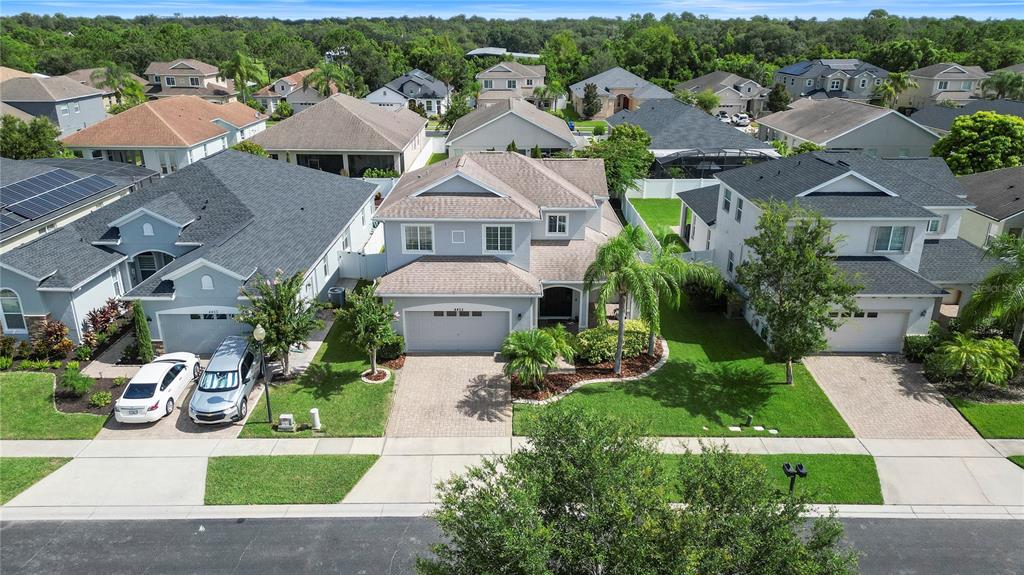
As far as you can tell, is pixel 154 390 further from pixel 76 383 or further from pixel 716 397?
pixel 716 397

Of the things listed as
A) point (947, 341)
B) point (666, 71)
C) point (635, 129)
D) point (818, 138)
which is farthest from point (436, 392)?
point (666, 71)

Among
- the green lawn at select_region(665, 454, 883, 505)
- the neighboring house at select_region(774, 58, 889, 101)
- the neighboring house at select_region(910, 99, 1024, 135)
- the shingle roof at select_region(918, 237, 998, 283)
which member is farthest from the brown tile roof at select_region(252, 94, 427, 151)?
the neighboring house at select_region(774, 58, 889, 101)

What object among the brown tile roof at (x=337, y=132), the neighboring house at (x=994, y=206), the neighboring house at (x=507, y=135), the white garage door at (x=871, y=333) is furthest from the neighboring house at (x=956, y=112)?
the brown tile roof at (x=337, y=132)

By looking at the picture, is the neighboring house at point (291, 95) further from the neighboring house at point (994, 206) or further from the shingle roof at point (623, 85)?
the neighboring house at point (994, 206)

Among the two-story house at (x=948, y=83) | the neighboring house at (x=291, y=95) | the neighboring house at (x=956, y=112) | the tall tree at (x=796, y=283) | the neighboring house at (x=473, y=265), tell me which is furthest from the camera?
the neighboring house at (x=291, y=95)

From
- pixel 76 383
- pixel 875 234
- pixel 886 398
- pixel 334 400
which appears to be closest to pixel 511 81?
pixel 875 234

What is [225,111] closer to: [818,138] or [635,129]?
[635,129]
